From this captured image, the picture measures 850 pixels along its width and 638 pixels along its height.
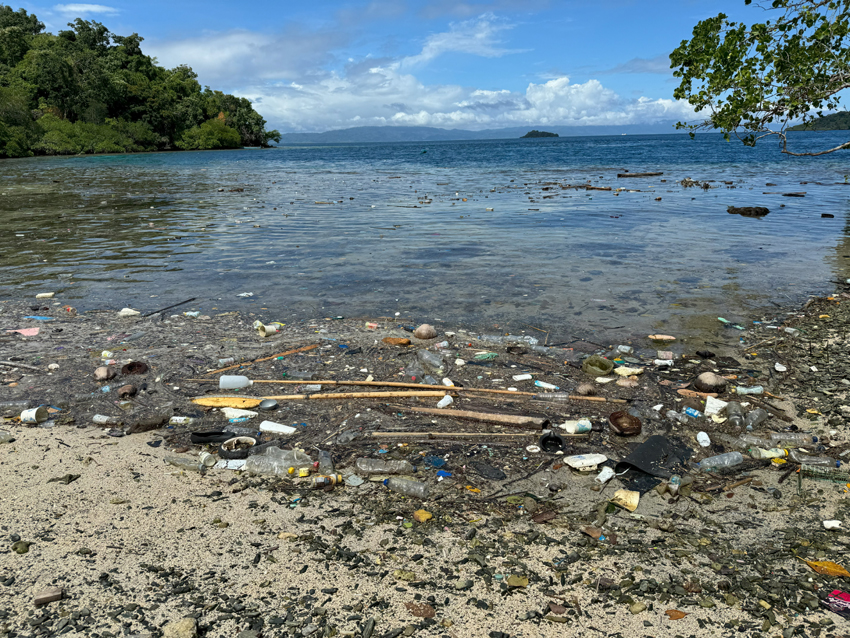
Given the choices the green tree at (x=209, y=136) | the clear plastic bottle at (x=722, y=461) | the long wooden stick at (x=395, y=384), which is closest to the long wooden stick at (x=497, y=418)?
the long wooden stick at (x=395, y=384)

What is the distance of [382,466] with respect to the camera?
343 cm

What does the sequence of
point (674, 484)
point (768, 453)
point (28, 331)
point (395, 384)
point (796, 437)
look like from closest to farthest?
point (674, 484), point (768, 453), point (796, 437), point (395, 384), point (28, 331)

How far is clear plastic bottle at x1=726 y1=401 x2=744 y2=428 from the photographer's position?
13.0 ft

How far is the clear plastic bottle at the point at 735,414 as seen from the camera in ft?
13.0

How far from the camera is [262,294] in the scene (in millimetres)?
7535

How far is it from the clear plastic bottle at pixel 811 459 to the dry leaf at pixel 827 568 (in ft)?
3.27

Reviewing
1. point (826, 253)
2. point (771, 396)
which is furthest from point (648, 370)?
point (826, 253)

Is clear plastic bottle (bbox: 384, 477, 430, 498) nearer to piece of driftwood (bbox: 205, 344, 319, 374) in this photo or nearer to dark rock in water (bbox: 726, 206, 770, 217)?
piece of driftwood (bbox: 205, 344, 319, 374)

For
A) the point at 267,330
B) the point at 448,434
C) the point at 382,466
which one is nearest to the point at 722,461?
the point at 448,434

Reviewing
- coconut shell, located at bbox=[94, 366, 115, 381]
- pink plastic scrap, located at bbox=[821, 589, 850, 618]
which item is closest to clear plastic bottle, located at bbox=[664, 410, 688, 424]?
pink plastic scrap, located at bbox=[821, 589, 850, 618]

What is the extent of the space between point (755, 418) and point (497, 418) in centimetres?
196

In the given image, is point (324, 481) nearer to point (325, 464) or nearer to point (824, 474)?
point (325, 464)

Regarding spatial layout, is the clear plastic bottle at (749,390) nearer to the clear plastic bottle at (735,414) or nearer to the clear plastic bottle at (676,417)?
the clear plastic bottle at (735,414)

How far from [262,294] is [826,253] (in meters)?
10.2
